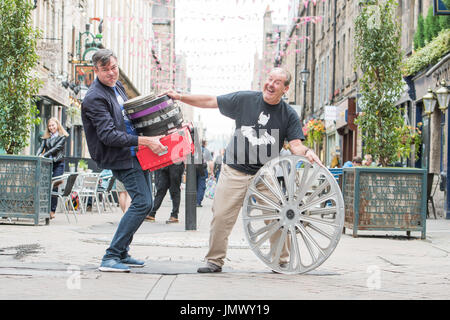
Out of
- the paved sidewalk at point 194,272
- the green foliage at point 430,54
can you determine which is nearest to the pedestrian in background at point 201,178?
the green foliage at point 430,54

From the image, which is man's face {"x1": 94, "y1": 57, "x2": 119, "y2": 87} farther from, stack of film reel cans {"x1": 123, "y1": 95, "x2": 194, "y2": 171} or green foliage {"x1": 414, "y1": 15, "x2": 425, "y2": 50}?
green foliage {"x1": 414, "y1": 15, "x2": 425, "y2": 50}

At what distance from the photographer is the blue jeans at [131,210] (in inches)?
231

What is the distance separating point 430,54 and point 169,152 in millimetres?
12105

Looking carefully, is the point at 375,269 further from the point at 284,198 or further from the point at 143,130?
the point at 143,130

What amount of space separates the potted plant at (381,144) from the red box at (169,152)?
15.9 ft

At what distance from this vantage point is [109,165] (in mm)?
5887

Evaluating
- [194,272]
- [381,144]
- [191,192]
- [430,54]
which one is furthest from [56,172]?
[430,54]

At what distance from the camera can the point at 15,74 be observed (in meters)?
11.5

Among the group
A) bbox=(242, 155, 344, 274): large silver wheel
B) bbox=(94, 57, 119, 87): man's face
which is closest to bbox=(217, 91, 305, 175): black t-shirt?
bbox=(242, 155, 344, 274): large silver wheel

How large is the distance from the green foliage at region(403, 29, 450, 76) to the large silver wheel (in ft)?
32.2

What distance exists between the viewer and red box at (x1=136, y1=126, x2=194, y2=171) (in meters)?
5.87

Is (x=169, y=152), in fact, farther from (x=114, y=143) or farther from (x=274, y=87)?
(x=274, y=87)
